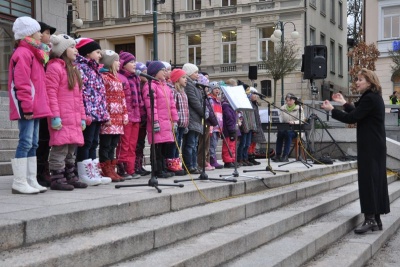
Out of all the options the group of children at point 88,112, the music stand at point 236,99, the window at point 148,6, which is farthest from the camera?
the window at point 148,6

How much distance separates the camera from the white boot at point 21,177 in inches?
224

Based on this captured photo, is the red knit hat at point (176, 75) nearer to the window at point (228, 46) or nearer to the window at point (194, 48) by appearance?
the window at point (228, 46)

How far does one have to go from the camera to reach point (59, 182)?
243 inches

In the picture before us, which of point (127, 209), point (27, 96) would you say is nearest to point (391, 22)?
point (27, 96)

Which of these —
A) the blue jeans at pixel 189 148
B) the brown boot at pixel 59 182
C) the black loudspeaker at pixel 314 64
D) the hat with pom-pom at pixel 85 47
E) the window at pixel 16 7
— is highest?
the window at pixel 16 7

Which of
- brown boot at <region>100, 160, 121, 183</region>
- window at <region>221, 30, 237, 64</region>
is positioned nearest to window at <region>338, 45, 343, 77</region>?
window at <region>221, 30, 237, 64</region>

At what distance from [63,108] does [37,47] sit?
72cm

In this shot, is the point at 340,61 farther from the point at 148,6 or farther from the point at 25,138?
the point at 25,138

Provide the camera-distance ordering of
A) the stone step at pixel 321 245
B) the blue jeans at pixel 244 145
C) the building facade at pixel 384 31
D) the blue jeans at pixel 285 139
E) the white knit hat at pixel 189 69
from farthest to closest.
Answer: the building facade at pixel 384 31
the blue jeans at pixel 285 139
the blue jeans at pixel 244 145
the white knit hat at pixel 189 69
the stone step at pixel 321 245

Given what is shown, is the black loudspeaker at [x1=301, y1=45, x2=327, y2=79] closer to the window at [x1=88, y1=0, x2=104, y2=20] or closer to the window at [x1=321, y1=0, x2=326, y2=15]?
the window at [x1=321, y1=0, x2=326, y2=15]

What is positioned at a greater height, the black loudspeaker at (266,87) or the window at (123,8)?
the window at (123,8)

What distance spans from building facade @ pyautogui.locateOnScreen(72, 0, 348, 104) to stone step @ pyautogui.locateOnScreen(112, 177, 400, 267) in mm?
29619

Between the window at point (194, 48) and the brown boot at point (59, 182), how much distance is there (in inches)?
1364

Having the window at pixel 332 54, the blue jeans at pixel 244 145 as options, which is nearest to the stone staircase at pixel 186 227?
the blue jeans at pixel 244 145
